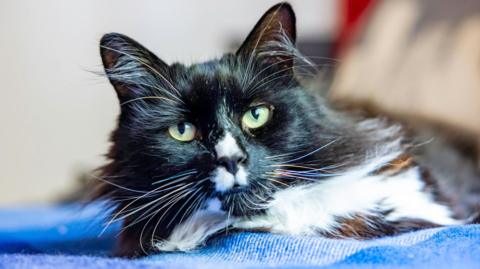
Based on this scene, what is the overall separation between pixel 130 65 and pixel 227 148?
29cm

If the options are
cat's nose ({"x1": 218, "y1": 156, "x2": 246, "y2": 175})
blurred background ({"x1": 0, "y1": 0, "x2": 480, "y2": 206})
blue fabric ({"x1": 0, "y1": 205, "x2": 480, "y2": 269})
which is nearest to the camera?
blue fabric ({"x1": 0, "y1": 205, "x2": 480, "y2": 269})

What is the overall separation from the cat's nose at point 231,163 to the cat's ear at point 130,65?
0.80ft

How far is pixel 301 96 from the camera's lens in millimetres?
1192

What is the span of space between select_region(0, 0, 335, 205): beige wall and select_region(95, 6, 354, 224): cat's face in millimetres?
Answer: 1988

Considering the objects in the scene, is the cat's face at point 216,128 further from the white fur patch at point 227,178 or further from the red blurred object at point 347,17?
the red blurred object at point 347,17

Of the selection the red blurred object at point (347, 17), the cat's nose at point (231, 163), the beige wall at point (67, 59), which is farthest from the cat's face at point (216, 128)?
the beige wall at point (67, 59)

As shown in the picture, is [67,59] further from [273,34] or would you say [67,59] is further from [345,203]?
[345,203]

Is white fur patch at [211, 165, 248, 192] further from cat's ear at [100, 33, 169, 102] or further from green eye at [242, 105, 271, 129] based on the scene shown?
cat's ear at [100, 33, 169, 102]

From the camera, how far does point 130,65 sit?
118 centimetres

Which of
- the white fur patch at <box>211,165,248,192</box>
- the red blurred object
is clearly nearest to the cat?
the white fur patch at <box>211,165,248,192</box>

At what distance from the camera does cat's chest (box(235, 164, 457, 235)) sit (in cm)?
112

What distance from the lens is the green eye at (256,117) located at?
109 centimetres

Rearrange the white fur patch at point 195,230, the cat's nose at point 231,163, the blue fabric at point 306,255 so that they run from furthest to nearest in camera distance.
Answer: the white fur patch at point 195,230 → the cat's nose at point 231,163 → the blue fabric at point 306,255

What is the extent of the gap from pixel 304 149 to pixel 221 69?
0.22 m
